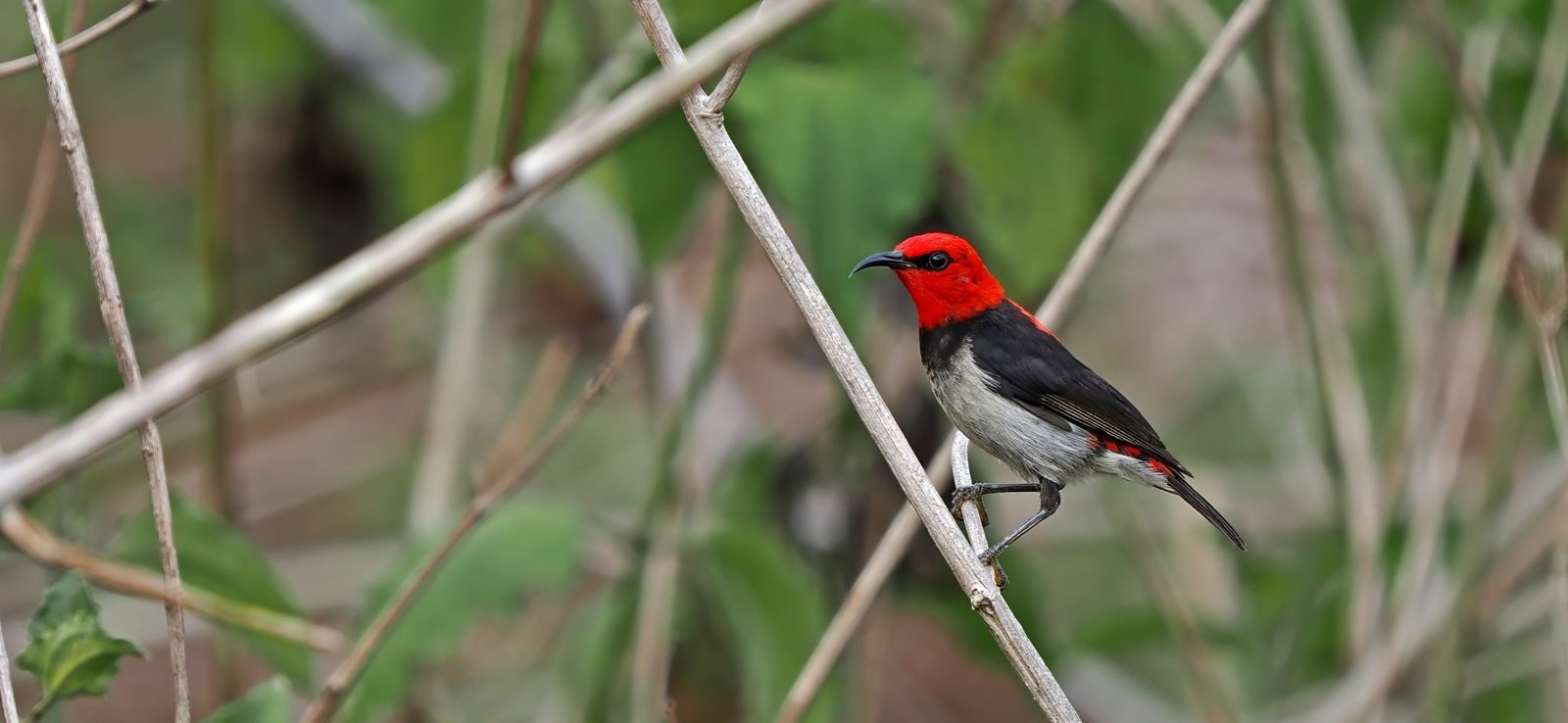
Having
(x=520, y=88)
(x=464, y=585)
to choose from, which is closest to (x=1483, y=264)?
(x=464, y=585)

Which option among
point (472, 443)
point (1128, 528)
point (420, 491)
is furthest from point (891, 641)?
point (420, 491)

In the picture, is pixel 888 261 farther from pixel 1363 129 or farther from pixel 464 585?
pixel 1363 129

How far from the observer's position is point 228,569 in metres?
2.66

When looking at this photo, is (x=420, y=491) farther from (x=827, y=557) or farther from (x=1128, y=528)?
(x=1128, y=528)

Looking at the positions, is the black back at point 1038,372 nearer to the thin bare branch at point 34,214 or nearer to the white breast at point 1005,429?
the white breast at point 1005,429

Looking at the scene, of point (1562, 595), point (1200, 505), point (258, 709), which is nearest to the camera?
point (258, 709)

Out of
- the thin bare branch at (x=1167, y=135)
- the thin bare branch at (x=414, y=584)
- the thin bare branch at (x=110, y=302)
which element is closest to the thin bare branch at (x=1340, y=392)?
the thin bare branch at (x=1167, y=135)

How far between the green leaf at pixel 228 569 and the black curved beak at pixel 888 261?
4.13 ft

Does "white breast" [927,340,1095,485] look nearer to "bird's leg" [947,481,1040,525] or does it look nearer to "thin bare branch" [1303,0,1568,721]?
"bird's leg" [947,481,1040,525]

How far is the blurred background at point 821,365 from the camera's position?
306 centimetres

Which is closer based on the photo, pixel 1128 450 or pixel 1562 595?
pixel 1128 450

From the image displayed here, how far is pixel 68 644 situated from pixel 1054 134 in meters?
2.36

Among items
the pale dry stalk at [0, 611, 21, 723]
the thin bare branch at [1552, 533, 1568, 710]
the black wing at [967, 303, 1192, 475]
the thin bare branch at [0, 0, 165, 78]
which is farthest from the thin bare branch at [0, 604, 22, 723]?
the thin bare branch at [1552, 533, 1568, 710]

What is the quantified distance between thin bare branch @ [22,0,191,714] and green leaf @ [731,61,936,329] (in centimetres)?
112
